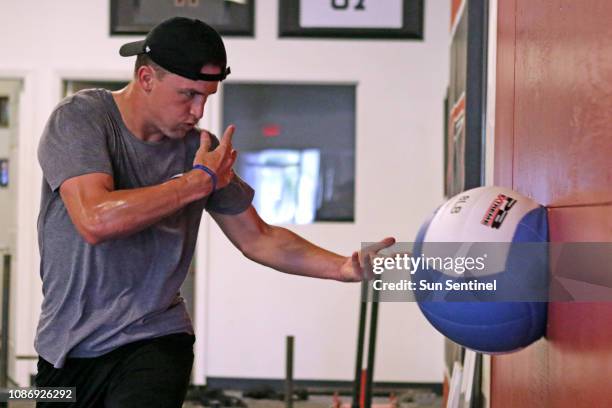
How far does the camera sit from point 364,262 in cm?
240

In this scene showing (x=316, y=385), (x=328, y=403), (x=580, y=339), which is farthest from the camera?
(x=316, y=385)

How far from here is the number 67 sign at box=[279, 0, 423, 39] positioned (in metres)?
6.57

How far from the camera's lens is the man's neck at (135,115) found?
Answer: 91.4 inches

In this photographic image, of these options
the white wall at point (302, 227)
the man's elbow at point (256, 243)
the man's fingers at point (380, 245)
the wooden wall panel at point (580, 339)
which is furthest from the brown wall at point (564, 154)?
the white wall at point (302, 227)

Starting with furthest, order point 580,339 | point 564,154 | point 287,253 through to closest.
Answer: point 287,253 → point 564,154 → point 580,339

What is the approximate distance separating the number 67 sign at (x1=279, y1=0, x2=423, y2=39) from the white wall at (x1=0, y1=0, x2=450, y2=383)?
7 cm

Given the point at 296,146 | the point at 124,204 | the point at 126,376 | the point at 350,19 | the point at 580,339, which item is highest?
the point at 350,19

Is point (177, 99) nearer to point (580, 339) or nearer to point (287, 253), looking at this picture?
point (287, 253)

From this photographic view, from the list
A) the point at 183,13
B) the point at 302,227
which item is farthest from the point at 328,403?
the point at 183,13

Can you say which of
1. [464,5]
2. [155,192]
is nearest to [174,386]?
[155,192]

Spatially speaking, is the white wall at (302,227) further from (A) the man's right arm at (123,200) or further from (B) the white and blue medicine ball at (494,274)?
(A) the man's right arm at (123,200)

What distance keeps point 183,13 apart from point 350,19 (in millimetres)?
1138

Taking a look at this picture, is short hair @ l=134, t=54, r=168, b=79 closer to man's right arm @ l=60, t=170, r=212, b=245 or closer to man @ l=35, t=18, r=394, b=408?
man @ l=35, t=18, r=394, b=408

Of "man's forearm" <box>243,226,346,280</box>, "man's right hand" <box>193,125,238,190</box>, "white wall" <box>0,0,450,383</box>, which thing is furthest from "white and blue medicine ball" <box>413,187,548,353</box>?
"white wall" <box>0,0,450,383</box>
